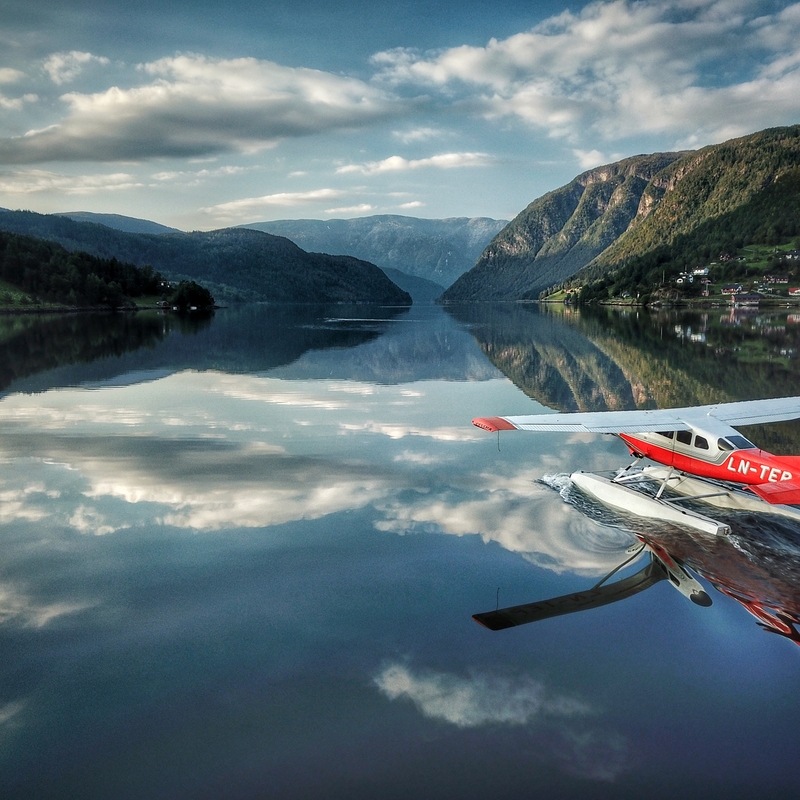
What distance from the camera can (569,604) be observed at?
10875 millimetres

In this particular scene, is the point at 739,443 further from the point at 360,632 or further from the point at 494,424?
the point at 360,632

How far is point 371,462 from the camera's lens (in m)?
20.0

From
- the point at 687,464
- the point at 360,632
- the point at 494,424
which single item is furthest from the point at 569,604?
the point at 687,464

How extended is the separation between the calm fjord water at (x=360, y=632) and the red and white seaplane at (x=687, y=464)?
0.73 meters

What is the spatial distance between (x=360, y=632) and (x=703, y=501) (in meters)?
11.7

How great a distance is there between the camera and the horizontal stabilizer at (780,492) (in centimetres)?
1335

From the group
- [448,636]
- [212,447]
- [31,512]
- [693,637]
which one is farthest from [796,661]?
[212,447]

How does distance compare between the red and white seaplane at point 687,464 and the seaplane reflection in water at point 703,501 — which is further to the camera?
the red and white seaplane at point 687,464

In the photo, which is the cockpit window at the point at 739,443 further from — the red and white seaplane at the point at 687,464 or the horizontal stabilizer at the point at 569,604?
the horizontal stabilizer at the point at 569,604

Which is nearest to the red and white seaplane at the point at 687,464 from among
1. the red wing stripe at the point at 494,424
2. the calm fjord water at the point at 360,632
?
the red wing stripe at the point at 494,424

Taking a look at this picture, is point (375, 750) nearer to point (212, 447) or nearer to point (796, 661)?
point (796, 661)

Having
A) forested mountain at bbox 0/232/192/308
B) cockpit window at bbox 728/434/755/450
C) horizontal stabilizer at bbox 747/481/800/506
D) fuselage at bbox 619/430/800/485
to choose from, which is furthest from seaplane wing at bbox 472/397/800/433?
forested mountain at bbox 0/232/192/308

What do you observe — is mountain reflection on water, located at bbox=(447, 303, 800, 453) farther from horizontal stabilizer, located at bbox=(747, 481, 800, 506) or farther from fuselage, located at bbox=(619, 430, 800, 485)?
horizontal stabilizer, located at bbox=(747, 481, 800, 506)

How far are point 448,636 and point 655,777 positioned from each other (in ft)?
11.8
